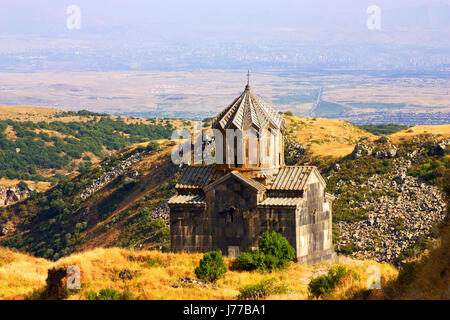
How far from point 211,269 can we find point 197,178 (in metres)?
5.91

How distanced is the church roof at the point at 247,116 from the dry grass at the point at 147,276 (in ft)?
16.8

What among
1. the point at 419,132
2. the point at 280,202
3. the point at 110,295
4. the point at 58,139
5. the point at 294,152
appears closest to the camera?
the point at 110,295

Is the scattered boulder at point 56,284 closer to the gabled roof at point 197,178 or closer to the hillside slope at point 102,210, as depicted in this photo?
the gabled roof at point 197,178

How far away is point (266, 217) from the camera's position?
86.0 ft

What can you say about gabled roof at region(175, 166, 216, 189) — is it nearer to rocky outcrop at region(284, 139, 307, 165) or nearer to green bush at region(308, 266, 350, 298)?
green bush at region(308, 266, 350, 298)

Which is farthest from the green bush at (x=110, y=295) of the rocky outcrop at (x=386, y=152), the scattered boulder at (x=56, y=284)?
the rocky outcrop at (x=386, y=152)

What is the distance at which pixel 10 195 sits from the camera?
3688 inches

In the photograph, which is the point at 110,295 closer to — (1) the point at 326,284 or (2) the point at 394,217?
(1) the point at 326,284

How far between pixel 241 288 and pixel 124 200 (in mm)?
50829

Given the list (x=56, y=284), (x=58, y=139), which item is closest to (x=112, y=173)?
(x=58, y=139)

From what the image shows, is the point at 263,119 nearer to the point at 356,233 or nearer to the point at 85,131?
the point at 356,233

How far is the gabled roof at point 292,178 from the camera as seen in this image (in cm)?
2667

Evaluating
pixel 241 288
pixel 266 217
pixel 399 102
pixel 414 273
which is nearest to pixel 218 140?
pixel 266 217

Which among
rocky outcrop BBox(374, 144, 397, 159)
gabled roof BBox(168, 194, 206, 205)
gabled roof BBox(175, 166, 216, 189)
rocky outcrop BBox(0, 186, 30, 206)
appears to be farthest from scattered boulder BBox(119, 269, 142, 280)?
rocky outcrop BBox(0, 186, 30, 206)
